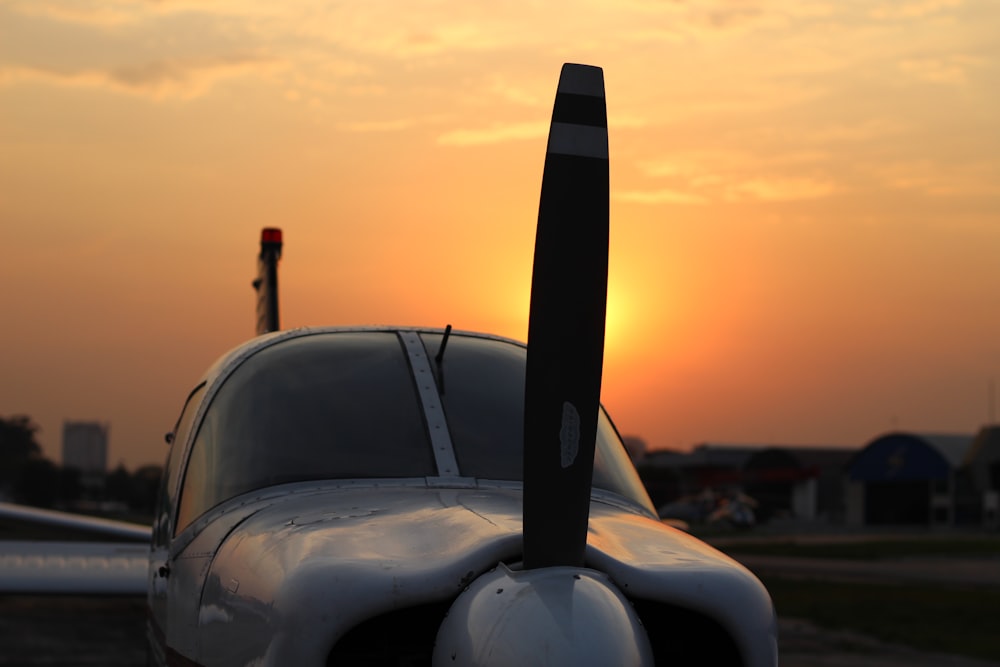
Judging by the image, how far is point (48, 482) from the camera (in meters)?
99.2

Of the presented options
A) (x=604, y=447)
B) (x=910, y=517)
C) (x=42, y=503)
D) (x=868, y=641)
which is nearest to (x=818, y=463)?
(x=910, y=517)

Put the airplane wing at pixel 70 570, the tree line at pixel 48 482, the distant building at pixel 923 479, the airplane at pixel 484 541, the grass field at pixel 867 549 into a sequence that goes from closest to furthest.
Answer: the airplane at pixel 484 541, the airplane wing at pixel 70 570, the grass field at pixel 867 549, the distant building at pixel 923 479, the tree line at pixel 48 482

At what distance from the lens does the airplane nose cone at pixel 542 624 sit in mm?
2715

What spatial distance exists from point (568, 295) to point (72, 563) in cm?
749

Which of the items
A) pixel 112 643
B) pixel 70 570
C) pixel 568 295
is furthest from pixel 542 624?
pixel 112 643

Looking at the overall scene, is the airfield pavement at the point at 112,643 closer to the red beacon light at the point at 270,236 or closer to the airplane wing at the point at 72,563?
the airplane wing at the point at 72,563

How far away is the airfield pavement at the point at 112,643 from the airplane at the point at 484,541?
25.1 ft

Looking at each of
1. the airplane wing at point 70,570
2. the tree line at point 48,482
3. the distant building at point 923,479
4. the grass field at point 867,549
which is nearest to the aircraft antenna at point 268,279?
the airplane wing at point 70,570

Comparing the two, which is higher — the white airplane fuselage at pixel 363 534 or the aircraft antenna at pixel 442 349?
the aircraft antenna at pixel 442 349

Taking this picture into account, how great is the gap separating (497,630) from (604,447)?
7.41 ft

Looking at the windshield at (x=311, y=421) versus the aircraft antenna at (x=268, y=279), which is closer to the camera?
the windshield at (x=311, y=421)

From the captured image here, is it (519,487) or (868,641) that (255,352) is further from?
(868,641)

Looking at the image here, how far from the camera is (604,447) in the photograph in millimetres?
4988

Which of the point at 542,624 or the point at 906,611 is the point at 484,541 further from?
the point at 906,611
